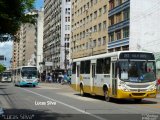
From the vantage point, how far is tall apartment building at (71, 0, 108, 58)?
7731 centimetres

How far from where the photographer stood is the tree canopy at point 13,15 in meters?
11.2

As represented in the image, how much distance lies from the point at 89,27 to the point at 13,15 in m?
75.4

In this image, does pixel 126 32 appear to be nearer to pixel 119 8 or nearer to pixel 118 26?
pixel 118 26

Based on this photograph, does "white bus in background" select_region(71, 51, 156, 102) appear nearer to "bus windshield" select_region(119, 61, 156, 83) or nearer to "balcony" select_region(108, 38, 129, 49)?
"bus windshield" select_region(119, 61, 156, 83)

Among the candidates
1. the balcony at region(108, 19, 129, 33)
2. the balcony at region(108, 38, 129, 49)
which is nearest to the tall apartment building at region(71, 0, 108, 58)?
the balcony at region(108, 19, 129, 33)

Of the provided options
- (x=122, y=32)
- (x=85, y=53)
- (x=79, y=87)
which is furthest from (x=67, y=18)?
(x=79, y=87)

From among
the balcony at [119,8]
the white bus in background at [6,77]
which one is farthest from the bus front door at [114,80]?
the white bus in background at [6,77]

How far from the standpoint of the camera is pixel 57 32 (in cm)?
12575

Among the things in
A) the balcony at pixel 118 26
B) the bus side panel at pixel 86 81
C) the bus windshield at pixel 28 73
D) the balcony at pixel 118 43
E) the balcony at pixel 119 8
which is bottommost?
the bus side panel at pixel 86 81

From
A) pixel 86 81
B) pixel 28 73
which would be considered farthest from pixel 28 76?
pixel 86 81

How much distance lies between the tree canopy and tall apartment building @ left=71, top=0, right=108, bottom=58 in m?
63.1

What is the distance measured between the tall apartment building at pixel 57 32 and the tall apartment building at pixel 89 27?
412 inches

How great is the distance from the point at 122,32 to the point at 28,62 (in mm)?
127991

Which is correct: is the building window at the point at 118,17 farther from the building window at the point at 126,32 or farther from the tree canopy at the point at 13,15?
the tree canopy at the point at 13,15
